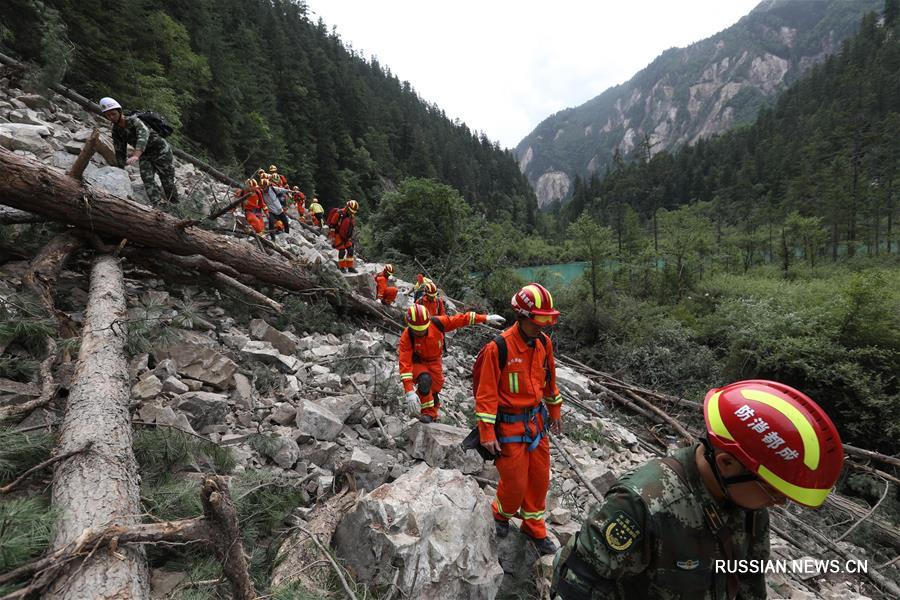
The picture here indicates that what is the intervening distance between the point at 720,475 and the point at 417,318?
3.59m

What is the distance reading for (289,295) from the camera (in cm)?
630

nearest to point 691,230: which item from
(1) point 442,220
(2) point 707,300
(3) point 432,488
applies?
(2) point 707,300

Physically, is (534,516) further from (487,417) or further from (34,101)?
(34,101)

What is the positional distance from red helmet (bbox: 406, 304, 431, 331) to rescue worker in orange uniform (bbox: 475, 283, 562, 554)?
1.71 metres

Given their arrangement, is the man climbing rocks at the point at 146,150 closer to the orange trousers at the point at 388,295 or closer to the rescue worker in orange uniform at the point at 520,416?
the orange trousers at the point at 388,295

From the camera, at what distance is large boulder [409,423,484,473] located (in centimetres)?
376

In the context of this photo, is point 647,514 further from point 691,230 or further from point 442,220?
point 691,230

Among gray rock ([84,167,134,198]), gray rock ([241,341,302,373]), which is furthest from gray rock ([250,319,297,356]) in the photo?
gray rock ([84,167,134,198])

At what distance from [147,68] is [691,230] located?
2791 cm

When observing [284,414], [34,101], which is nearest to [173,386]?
[284,414]

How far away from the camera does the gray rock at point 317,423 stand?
3645 mm

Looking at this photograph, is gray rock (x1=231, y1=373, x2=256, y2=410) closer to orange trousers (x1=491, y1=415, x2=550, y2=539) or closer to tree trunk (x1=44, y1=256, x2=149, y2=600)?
tree trunk (x1=44, y1=256, x2=149, y2=600)

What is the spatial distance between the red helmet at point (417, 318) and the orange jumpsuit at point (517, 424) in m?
1.71

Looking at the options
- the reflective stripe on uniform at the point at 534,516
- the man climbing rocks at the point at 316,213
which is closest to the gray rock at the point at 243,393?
the reflective stripe on uniform at the point at 534,516
